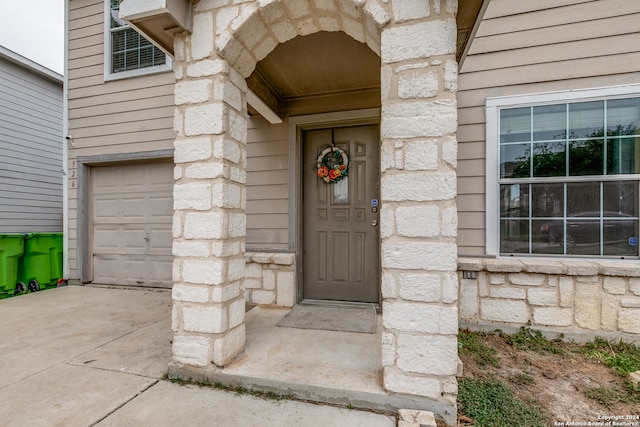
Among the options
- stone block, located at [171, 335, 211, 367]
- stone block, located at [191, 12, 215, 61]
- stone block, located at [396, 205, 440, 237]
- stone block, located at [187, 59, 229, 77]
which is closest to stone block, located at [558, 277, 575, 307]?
stone block, located at [396, 205, 440, 237]

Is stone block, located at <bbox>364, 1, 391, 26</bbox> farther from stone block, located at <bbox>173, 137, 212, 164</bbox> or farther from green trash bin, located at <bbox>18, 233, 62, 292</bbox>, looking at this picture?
green trash bin, located at <bbox>18, 233, 62, 292</bbox>

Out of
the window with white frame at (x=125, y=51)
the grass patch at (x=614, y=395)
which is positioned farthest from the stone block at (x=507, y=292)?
the window with white frame at (x=125, y=51)

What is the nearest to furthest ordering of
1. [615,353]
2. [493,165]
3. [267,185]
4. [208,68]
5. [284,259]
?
[208,68] → [615,353] → [493,165] → [284,259] → [267,185]

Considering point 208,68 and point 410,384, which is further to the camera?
point 208,68

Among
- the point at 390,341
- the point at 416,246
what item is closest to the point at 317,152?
the point at 416,246

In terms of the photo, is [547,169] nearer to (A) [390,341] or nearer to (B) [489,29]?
(B) [489,29]

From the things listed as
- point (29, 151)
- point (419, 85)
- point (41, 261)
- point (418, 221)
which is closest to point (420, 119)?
point (419, 85)

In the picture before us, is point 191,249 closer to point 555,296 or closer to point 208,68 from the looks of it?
point 208,68

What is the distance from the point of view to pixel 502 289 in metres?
2.61

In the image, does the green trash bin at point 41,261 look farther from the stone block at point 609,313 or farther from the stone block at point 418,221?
the stone block at point 609,313

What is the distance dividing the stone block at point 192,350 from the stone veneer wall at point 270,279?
1346 millimetres

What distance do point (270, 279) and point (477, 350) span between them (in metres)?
2.04

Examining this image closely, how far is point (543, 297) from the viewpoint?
2506 millimetres

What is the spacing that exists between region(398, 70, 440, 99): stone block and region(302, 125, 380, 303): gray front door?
63.0 inches
